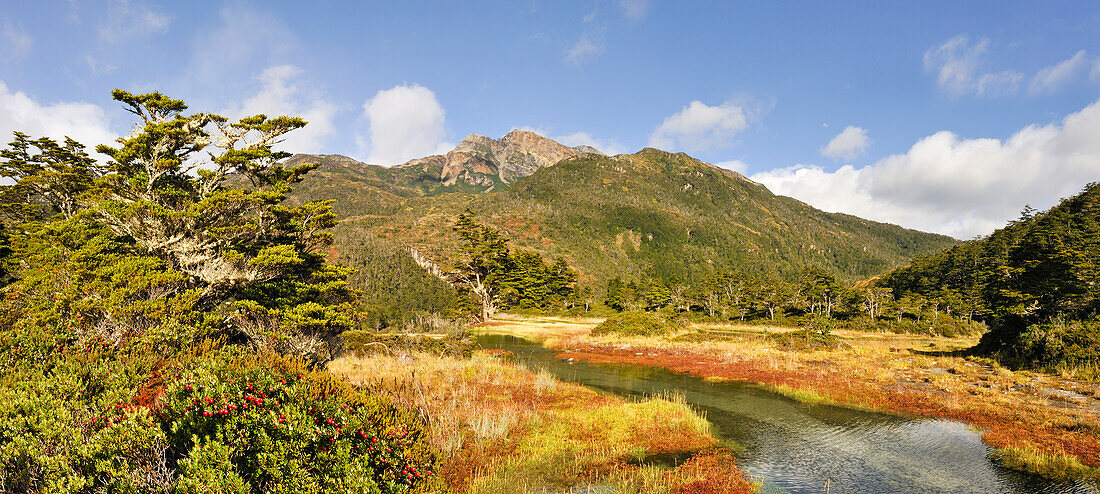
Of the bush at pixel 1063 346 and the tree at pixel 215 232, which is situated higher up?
the tree at pixel 215 232

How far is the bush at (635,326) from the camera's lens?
5306 centimetres

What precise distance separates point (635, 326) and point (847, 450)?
38844 millimetres

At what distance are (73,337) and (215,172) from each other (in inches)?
611

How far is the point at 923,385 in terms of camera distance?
25.1 m

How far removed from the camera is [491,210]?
188625 millimetres

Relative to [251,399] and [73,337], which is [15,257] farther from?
[251,399]

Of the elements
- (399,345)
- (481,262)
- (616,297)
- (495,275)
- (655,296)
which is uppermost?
(481,262)

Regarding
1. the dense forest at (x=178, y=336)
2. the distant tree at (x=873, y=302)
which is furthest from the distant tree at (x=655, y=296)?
the dense forest at (x=178, y=336)

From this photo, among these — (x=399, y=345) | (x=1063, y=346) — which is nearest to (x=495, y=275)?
(x=399, y=345)

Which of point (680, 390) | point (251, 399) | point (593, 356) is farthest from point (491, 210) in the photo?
point (251, 399)

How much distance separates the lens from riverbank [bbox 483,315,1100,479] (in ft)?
48.1

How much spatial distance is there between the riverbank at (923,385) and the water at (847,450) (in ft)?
3.97

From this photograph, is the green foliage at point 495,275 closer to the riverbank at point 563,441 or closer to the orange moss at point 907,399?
the orange moss at point 907,399

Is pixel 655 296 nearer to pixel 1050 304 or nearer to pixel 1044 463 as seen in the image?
pixel 1050 304
